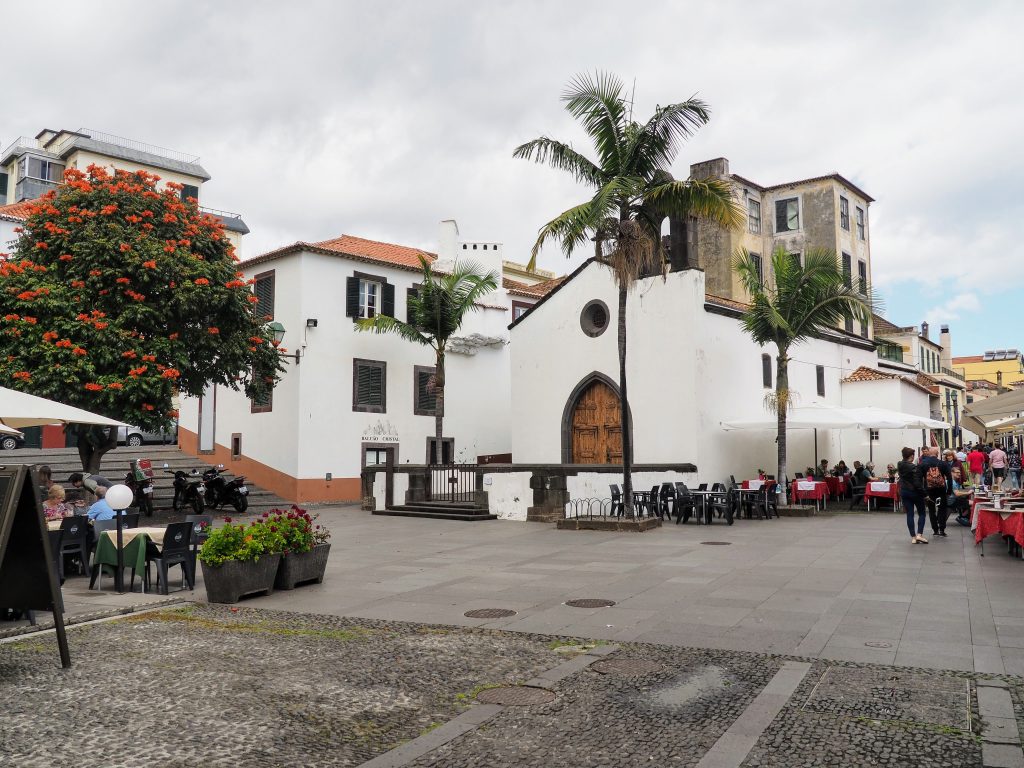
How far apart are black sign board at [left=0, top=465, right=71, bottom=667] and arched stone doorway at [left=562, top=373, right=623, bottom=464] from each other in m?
18.8

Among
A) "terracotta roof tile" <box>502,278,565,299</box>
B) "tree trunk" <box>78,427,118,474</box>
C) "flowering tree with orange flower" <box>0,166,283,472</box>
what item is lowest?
"tree trunk" <box>78,427,118,474</box>

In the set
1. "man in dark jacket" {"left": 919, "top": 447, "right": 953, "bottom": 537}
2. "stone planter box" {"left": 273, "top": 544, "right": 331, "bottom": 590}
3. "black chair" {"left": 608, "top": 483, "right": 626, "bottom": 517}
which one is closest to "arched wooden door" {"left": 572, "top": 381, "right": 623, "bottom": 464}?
"black chair" {"left": 608, "top": 483, "right": 626, "bottom": 517}

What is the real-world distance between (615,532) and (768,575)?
590cm

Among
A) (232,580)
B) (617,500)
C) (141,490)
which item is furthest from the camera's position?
(141,490)

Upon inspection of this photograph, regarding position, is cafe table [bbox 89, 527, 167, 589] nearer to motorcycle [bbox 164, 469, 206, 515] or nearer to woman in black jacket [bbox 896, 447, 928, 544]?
woman in black jacket [bbox 896, 447, 928, 544]

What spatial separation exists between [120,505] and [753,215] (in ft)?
124

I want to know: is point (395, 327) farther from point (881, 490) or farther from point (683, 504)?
point (881, 490)

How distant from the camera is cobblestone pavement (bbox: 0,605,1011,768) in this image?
4.39 m

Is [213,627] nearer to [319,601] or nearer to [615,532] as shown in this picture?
[319,601]

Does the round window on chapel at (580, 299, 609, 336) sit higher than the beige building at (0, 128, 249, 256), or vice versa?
the beige building at (0, 128, 249, 256)

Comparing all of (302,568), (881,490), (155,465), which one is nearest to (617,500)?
(881,490)

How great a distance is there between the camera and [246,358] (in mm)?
20312

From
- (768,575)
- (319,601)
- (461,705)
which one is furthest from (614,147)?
A: (461,705)

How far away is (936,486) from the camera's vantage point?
14.6m
